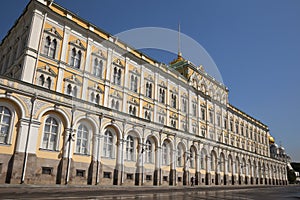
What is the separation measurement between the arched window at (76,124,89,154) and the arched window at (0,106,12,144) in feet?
22.2

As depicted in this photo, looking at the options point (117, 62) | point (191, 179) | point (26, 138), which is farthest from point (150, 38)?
point (191, 179)

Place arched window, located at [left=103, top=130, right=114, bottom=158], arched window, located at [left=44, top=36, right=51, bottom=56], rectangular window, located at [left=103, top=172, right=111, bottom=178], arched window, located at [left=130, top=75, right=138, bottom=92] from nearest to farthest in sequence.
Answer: arched window, located at [left=44, top=36, right=51, bottom=56] → rectangular window, located at [left=103, top=172, right=111, bottom=178] → arched window, located at [left=103, top=130, right=114, bottom=158] → arched window, located at [left=130, top=75, right=138, bottom=92]

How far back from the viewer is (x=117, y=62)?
32750mm

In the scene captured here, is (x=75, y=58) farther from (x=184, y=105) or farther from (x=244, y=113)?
(x=244, y=113)

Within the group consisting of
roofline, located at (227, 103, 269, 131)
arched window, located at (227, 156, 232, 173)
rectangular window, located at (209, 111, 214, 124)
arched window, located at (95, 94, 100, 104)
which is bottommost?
arched window, located at (227, 156, 232, 173)

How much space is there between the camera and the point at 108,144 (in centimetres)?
2780

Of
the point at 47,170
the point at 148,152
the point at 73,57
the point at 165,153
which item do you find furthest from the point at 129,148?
the point at 73,57

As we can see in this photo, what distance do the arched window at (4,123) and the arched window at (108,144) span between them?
10027 mm

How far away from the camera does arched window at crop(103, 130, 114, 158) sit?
27375mm

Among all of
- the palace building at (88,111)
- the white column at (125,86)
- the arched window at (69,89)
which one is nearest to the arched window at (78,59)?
the palace building at (88,111)

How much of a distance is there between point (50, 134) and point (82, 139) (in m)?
3.71

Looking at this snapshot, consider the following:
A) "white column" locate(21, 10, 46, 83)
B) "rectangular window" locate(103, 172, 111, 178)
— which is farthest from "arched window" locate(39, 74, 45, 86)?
"rectangular window" locate(103, 172, 111, 178)

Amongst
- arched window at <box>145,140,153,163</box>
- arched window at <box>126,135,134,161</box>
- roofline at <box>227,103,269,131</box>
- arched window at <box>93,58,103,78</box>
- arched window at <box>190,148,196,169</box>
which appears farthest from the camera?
roofline at <box>227,103,269,131</box>

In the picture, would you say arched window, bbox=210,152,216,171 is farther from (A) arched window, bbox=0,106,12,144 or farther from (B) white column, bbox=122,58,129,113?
(A) arched window, bbox=0,106,12,144
